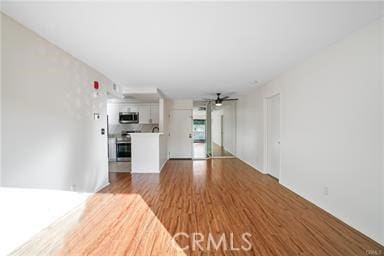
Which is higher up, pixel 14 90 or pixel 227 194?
pixel 14 90

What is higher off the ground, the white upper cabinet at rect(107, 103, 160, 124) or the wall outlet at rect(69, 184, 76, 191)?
the white upper cabinet at rect(107, 103, 160, 124)

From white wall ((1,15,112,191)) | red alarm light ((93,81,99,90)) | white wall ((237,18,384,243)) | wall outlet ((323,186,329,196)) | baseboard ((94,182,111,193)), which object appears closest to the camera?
white wall ((1,15,112,191))

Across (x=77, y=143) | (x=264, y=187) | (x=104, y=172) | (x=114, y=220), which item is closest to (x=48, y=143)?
(x=77, y=143)

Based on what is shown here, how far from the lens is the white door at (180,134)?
7715 millimetres

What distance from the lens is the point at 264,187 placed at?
3.94m

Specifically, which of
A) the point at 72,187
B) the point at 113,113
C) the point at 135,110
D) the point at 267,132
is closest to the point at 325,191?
the point at 267,132

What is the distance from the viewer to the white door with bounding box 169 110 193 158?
7.71 m

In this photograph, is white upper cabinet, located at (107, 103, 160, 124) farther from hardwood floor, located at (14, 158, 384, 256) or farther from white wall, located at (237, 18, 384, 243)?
white wall, located at (237, 18, 384, 243)

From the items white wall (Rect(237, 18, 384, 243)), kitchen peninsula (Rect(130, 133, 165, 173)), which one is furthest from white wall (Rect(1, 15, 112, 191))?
white wall (Rect(237, 18, 384, 243))

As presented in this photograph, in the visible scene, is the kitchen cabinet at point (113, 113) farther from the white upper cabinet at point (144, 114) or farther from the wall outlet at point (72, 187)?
the wall outlet at point (72, 187)

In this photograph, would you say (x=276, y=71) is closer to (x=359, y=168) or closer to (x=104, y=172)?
(x=359, y=168)

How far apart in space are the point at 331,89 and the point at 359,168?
116 cm

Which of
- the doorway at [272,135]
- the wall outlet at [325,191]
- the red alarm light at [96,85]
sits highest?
the red alarm light at [96,85]

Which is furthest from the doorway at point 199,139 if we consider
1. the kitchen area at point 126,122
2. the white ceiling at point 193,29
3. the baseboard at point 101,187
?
the white ceiling at point 193,29
